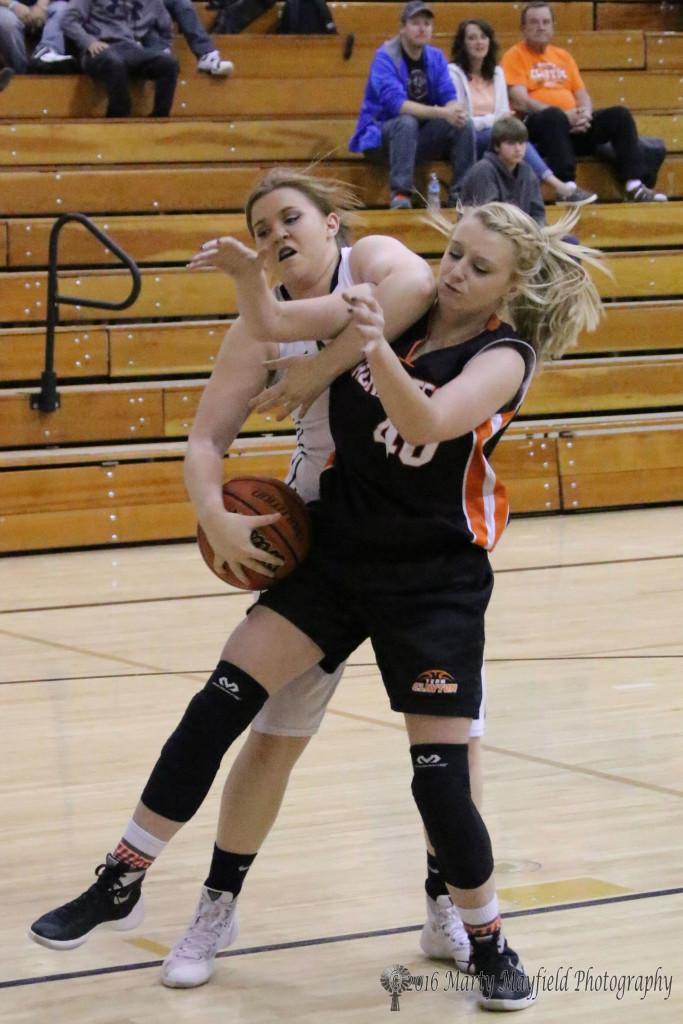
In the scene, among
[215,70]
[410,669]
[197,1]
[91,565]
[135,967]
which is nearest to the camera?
[410,669]

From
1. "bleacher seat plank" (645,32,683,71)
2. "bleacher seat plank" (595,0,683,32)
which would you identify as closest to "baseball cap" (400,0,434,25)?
"bleacher seat plank" (645,32,683,71)

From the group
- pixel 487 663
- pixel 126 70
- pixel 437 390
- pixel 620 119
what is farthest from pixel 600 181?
pixel 437 390

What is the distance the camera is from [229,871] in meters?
2.33

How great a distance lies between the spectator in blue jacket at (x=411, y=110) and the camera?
8.29 meters

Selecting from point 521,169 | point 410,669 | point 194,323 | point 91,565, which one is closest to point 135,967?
point 410,669

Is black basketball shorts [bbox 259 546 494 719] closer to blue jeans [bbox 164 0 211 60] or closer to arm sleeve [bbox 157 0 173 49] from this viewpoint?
arm sleeve [bbox 157 0 173 49]

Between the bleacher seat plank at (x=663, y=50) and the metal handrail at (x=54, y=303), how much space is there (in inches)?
191

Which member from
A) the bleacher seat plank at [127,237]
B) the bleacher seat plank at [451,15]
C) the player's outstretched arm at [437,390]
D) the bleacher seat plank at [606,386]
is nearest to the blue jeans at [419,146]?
the bleacher seat plank at [127,237]

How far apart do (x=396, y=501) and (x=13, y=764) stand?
163 centimetres

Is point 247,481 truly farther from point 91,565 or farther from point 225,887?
point 91,565

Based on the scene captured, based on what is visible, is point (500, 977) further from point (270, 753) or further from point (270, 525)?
point (270, 525)

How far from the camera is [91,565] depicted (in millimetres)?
6305

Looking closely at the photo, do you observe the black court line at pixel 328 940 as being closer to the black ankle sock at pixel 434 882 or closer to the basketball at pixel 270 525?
the black ankle sock at pixel 434 882

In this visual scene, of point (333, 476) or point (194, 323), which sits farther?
point (194, 323)
